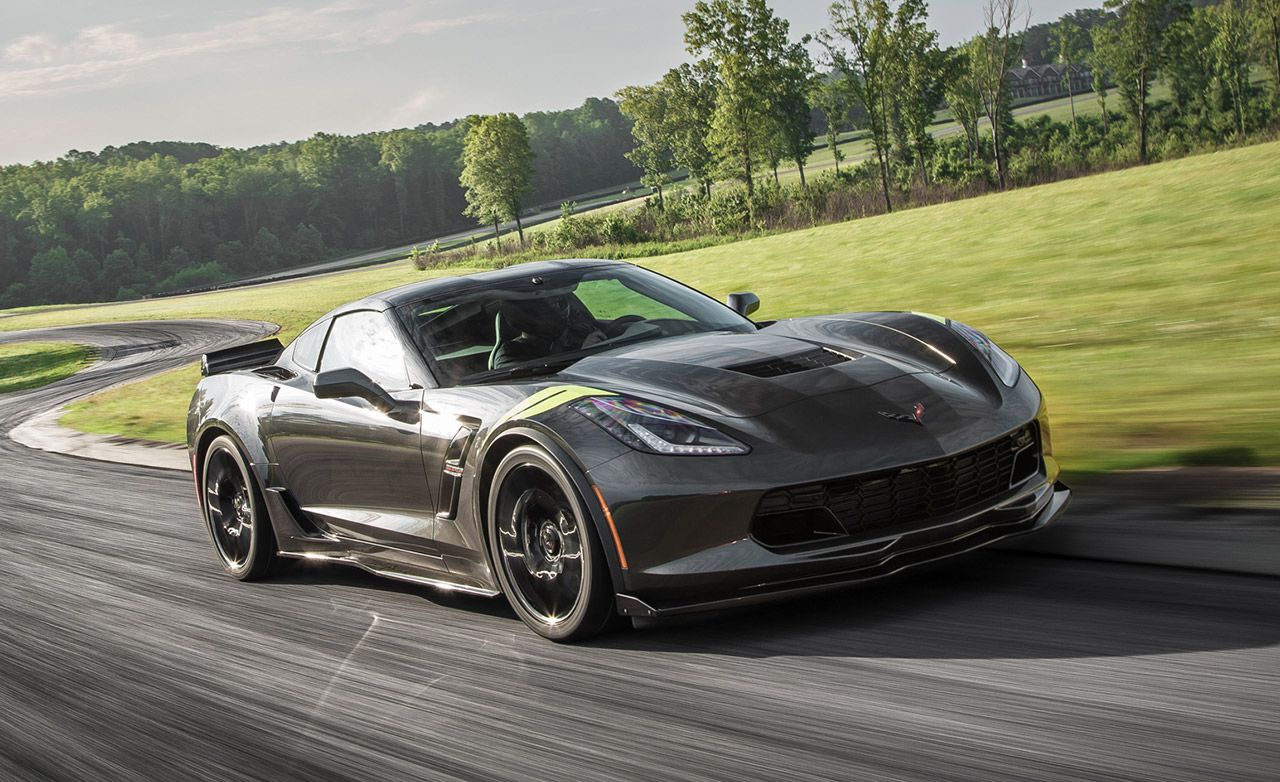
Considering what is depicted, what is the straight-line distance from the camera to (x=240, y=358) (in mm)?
6934

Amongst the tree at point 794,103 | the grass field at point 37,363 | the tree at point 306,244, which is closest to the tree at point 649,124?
the tree at point 794,103

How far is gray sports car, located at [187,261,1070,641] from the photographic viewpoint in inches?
144

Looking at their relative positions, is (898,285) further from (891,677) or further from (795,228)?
(795,228)

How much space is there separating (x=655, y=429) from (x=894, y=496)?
0.74m

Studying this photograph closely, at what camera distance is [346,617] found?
507 centimetres

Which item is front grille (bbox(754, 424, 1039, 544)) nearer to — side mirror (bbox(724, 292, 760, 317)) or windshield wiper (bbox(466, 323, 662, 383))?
windshield wiper (bbox(466, 323, 662, 383))

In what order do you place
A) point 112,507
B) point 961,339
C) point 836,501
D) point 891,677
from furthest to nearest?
point 112,507 → point 961,339 → point 836,501 → point 891,677

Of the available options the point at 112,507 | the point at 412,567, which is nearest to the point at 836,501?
the point at 412,567

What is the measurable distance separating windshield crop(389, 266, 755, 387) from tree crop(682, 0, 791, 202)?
5881cm

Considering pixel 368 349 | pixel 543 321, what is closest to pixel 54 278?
pixel 368 349

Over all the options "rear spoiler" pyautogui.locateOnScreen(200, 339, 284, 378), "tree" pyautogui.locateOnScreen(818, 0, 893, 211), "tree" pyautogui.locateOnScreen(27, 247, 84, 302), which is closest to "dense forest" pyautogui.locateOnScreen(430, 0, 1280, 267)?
"tree" pyautogui.locateOnScreen(818, 0, 893, 211)

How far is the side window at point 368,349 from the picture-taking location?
498 centimetres

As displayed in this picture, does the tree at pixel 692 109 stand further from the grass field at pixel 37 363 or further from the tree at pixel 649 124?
the grass field at pixel 37 363

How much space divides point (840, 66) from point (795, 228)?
24769 millimetres
